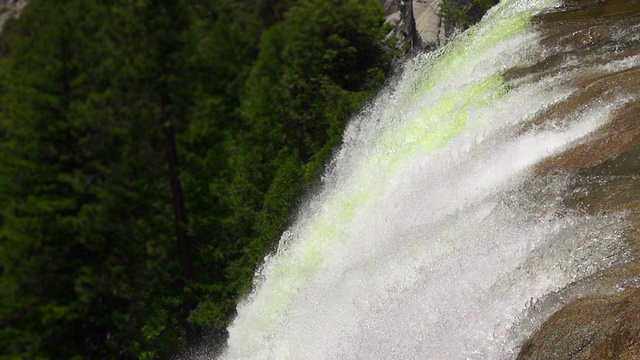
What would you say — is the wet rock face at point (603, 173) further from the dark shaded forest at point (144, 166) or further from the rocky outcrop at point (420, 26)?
the dark shaded forest at point (144, 166)

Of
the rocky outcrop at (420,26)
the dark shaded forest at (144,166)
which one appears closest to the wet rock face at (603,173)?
the rocky outcrop at (420,26)

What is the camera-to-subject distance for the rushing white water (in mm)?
6238

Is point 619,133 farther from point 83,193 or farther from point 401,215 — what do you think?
point 83,193

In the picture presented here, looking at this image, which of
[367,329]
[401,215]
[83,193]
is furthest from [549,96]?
[83,193]

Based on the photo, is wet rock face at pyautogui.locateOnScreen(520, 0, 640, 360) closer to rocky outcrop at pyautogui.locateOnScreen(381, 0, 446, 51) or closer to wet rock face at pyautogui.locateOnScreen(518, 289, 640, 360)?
wet rock face at pyautogui.locateOnScreen(518, 289, 640, 360)

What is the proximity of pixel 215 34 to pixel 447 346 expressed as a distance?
94.5 ft

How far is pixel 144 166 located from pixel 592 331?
19.2 meters

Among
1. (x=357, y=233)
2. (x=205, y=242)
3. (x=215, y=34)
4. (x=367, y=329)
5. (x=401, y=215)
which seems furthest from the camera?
(x=215, y=34)

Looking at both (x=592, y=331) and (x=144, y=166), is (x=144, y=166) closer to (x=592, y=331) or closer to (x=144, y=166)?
(x=144, y=166)

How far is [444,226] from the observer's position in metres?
8.16

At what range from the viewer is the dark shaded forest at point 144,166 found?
59.3 ft

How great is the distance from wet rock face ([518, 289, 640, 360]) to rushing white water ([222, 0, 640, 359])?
1.05 ft

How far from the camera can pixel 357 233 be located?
10.7 metres

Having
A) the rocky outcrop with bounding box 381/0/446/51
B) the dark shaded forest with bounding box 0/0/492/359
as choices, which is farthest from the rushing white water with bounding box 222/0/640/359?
the dark shaded forest with bounding box 0/0/492/359
